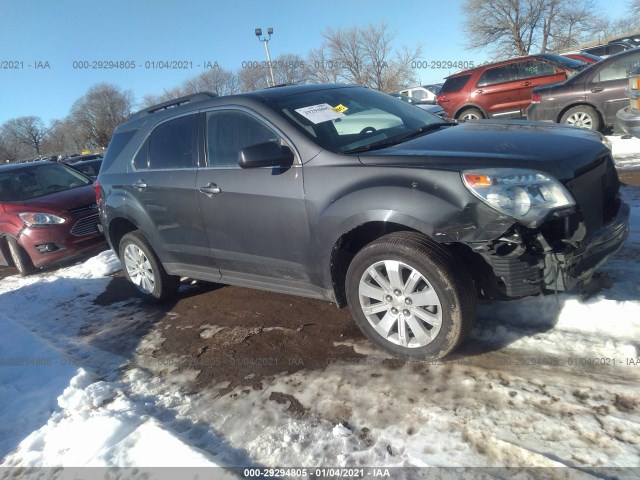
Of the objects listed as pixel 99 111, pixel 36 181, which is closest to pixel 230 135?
pixel 36 181

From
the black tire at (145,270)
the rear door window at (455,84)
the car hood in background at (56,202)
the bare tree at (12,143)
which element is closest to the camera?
the black tire at (145,270)

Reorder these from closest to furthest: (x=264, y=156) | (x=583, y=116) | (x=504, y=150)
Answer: (x=504, y=150), (x=264, y=156), (x=583, y=116)

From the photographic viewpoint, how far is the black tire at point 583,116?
909 cm

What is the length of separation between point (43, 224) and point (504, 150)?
672 cm

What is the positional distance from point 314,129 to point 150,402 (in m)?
2.18

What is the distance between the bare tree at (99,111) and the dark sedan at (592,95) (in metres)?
68.6

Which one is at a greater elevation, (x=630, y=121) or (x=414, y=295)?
(x=630, y=121)

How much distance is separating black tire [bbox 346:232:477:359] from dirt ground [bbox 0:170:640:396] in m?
0.22

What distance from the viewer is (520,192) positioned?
8.61ft

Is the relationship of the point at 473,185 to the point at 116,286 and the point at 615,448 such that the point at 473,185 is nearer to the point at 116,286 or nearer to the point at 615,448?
the point at 615,448

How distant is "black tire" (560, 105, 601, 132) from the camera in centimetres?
909

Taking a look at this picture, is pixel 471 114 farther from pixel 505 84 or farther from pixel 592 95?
pixel 592 95

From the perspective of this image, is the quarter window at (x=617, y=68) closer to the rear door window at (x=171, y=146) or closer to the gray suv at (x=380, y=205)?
the gray suv at (x=380, y=205)

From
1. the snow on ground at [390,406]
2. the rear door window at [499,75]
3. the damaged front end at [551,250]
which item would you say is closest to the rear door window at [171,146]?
the snow on ground at [390,406]
